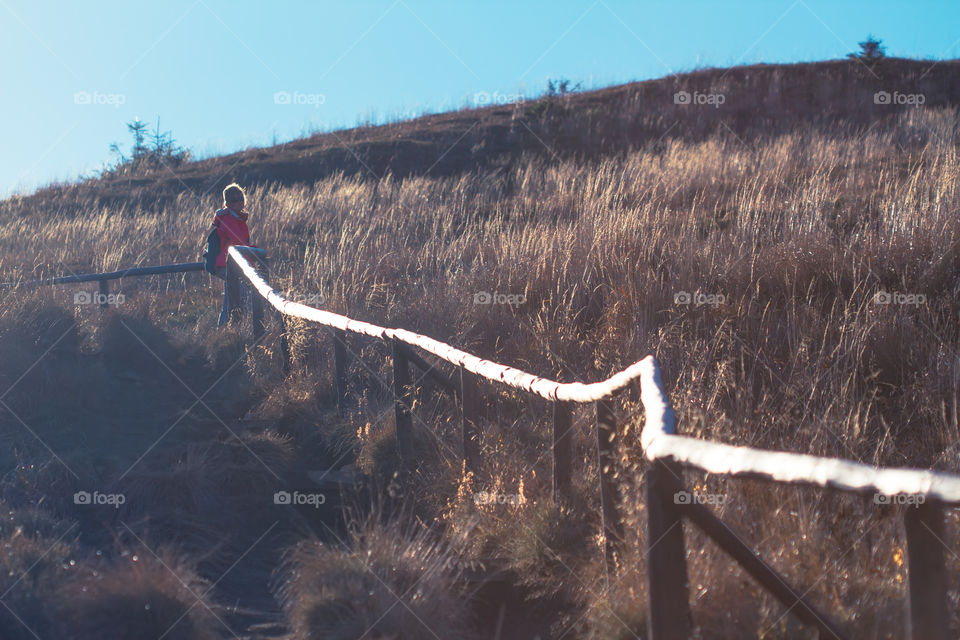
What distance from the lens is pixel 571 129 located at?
25.8m

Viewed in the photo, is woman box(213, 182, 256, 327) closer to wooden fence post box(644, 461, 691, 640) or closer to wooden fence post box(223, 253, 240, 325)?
wooden fence post box(223, 253, 240, 325)

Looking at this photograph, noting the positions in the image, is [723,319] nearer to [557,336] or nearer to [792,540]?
[557,336]

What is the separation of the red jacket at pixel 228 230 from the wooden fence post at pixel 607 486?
7509mm

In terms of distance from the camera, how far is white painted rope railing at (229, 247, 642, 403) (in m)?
3.31

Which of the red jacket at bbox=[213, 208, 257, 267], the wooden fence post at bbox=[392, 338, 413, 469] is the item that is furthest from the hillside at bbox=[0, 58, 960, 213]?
the wooden fence post at bbox=[392, 338, 413, 469]

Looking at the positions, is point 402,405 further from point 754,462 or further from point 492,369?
point 754,462

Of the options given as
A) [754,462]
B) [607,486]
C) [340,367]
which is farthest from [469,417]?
[754,462]

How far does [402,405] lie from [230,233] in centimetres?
572

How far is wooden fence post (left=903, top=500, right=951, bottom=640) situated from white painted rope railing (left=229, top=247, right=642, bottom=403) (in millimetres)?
1233

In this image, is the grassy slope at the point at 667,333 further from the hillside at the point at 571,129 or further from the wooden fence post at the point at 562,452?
the hillside at the point at 571,129

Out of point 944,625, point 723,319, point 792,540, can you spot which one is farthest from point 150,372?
point 944,625

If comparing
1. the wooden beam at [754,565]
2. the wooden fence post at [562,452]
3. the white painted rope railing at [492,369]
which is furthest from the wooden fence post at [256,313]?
the wooden beam at [754,565]

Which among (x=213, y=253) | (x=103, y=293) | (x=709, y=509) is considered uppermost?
(x=213, y=253)

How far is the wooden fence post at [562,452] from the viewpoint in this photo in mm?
4105
